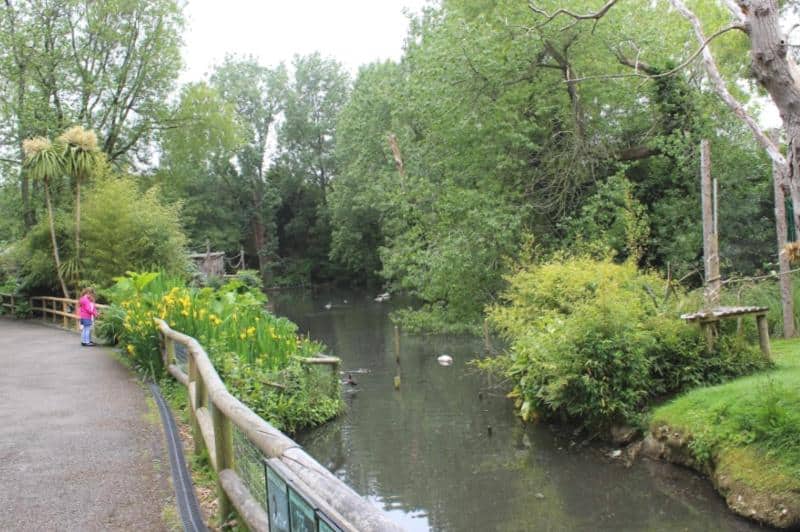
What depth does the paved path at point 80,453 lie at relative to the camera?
4.80 meters

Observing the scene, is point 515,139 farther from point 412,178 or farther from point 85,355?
point 85,355

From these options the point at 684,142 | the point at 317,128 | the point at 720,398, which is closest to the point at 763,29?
the point at 720,398

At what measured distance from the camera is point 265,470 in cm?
280

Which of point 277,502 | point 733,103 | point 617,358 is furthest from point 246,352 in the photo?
point 277,502

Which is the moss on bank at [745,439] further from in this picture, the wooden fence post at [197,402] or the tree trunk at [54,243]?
the tree trunk at [54,243]

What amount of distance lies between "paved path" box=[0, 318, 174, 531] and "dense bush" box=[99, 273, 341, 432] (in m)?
0.87

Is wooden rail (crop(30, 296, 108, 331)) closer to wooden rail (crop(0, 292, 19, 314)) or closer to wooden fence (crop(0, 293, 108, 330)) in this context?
wooden fence (crop(0, 293, 108, 330))

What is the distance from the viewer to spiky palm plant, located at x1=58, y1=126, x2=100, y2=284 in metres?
20.4

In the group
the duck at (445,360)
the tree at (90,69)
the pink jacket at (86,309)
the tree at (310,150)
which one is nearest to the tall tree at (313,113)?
the tree at (310,150)

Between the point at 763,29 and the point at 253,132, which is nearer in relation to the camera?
the point at 763,29

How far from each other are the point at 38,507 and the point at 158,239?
1616cm

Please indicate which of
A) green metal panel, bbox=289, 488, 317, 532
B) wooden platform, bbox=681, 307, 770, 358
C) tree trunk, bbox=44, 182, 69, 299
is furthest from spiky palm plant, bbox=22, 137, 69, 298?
green metal panel, bbox=289, 488, 317, 532

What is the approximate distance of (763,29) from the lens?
5.65 metres

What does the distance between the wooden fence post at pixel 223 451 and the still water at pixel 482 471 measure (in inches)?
107
